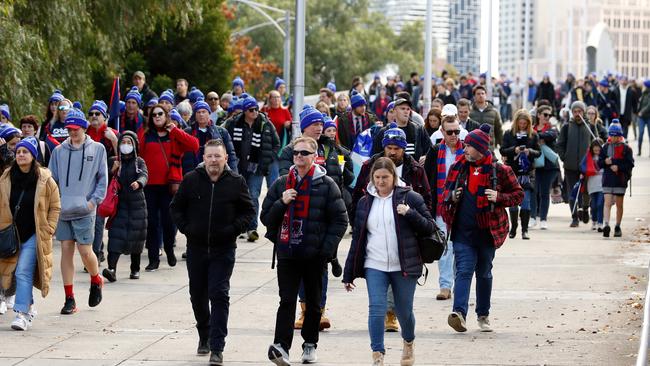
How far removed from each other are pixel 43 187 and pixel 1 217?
0.44m

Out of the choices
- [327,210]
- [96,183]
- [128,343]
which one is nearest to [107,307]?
[96,183]

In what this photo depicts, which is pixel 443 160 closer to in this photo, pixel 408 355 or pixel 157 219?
pixel 408 355

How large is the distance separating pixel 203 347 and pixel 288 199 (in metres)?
1.39

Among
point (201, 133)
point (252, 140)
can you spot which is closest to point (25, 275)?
point (201, 133)

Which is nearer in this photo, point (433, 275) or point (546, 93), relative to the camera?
point (433, 275)

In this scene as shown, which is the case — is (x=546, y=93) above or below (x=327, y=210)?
above

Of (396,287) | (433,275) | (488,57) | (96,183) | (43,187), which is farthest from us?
(488,57)

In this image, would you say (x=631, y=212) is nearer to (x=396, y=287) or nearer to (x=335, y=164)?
(x=335, y=164)

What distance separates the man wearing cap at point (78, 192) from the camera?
13.3 m

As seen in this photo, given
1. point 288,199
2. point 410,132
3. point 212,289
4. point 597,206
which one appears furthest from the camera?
point 597,206

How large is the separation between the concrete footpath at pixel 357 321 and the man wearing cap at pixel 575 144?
390cm

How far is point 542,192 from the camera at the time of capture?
69.2ft

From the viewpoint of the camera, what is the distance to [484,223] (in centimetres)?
1215

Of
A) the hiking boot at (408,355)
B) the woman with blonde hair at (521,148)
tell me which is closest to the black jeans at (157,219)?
the woman with blonde hair at (521,148)
